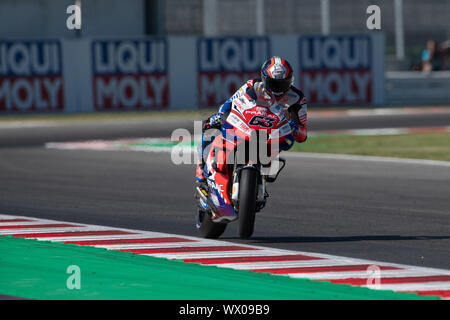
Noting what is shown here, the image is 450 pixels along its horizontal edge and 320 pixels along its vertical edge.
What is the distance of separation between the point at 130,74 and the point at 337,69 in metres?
6.38

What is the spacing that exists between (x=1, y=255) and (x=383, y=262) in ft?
10.8

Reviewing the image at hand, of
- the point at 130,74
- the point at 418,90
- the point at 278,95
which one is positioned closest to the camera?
the point at 278,95

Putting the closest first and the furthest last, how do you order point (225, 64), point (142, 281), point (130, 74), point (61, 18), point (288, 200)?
1. point (142, 281)
2. point (288, 200)
3. point (130, 74)
4. point (225, 64)
5. point (61, 18)

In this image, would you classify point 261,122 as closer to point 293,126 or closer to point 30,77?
point 293,126

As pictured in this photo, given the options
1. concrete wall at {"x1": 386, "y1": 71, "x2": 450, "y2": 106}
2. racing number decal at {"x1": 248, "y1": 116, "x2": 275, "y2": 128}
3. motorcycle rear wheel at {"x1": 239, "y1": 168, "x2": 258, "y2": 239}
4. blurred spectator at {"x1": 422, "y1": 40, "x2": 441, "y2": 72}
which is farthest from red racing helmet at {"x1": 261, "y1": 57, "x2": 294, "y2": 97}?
blurred spectator at {"x1": 422, "y1": 40, "x2": 441, "y2": 72}

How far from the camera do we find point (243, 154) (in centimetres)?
899

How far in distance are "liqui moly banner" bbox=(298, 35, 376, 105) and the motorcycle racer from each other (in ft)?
70.2

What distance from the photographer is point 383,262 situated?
8250mm

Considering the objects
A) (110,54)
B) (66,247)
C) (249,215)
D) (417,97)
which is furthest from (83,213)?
(417,97)

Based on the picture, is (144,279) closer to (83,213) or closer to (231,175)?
(231,175)

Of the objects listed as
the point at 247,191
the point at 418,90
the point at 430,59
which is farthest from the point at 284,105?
the point at 430,59

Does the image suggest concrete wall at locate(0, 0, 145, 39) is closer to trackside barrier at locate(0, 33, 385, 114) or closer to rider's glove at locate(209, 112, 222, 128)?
trackside barrier at locate(0, 33, 385, 114)

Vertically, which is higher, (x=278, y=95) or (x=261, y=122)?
(x=278, y=95)

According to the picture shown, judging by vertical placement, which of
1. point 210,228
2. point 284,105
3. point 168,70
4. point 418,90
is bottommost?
point 210,228
